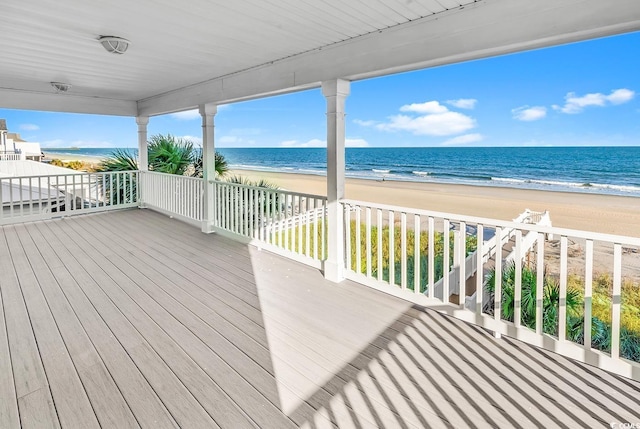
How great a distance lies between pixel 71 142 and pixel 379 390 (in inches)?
1432

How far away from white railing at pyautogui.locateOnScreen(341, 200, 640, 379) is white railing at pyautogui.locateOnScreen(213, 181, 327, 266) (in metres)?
0.63

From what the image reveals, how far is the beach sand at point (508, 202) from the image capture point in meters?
10.7

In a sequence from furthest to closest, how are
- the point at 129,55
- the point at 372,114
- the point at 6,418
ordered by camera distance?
the point at 372,114
the point at 129,55
the point at 6,418

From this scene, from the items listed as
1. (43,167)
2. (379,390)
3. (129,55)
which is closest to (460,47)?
(379,390)

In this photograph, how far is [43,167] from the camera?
1209 cm

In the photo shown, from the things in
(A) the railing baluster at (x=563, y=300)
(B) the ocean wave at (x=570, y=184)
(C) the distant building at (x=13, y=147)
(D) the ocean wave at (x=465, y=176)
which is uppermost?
(C) the distant building at (x=13, y=147)

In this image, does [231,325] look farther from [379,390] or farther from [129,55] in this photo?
[129,55]

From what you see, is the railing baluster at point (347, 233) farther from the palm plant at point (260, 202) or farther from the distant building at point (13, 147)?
the distant building at point (13, 147)

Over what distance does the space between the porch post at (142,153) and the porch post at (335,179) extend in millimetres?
5227

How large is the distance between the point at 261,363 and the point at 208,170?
13.6 feet

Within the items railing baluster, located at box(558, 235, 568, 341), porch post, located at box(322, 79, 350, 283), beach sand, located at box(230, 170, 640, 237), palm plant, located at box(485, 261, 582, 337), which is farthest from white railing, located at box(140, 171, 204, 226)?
beach sand, located at box(230, 170, 640, 237)

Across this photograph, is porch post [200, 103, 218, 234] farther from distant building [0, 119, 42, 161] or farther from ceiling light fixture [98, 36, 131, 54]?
distant building [0, 119, 42, 161]

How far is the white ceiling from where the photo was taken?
2283 mm

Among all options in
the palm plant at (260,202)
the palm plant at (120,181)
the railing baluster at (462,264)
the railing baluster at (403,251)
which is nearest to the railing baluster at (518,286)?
the railing baluster at (462,264)
